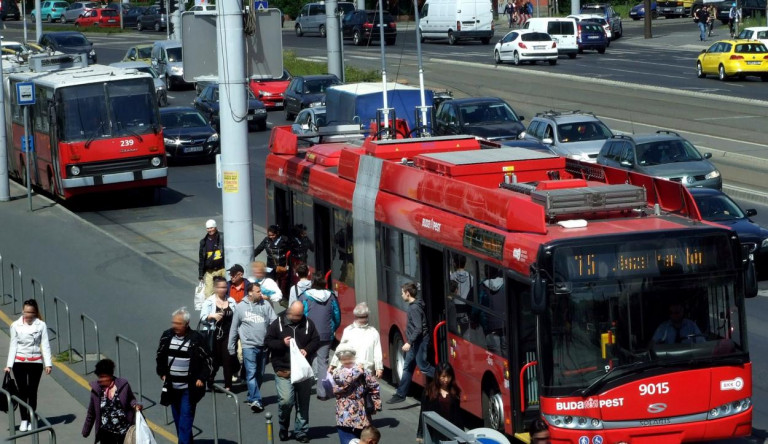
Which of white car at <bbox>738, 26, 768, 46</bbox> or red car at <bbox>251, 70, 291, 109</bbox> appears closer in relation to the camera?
red car at <bbox>251, 70, 291, 109</bbox>

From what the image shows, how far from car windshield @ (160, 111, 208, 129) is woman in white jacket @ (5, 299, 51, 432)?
23.0 metres

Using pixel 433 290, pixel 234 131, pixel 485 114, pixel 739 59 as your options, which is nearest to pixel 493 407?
pixel 433 290

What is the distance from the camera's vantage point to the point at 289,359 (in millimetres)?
13258

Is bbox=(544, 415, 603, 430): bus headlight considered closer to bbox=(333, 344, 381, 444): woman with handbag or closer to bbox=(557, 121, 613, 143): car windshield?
bbox=(333, 344, 381, 444): woman with handbag

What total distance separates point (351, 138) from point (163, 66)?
123 feet

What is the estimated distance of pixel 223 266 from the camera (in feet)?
57.4

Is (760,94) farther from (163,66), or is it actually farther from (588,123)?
(163,66)

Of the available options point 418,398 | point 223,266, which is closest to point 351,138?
point 223,266

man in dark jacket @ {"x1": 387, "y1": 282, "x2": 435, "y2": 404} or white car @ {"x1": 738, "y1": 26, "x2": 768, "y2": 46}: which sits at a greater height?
white car @ {"x1": 738, "y1": 26, "x2": 768, "y2": 46}

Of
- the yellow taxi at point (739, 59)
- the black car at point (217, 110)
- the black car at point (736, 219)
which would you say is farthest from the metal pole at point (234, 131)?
the yellow taxi at point (739, 59)

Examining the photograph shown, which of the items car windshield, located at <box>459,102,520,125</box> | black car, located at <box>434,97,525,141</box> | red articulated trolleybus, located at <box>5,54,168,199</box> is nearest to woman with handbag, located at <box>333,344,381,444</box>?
red articulated trolleybus, located at <box>5,54,168,199</box>

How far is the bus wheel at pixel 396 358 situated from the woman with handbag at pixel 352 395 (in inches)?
120

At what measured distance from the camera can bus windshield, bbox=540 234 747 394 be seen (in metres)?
11.2

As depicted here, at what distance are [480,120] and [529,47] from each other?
26.6 m
